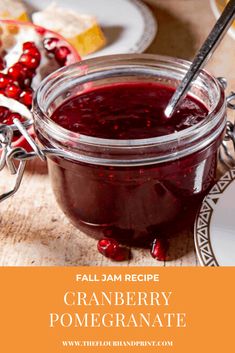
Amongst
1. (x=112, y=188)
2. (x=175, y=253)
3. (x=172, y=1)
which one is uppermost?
(x=112, y=188)

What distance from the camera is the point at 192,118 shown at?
112cm

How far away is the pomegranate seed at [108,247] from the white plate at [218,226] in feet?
0.46

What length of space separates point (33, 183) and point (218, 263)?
452 millimetres

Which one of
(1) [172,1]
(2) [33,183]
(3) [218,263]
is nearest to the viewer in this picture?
(3) [218,263]

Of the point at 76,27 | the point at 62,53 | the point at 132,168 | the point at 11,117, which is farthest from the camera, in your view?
the point at 76,27

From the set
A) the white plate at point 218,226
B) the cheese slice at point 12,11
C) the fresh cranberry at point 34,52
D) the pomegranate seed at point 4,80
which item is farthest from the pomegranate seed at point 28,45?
the white plate at point 218,226

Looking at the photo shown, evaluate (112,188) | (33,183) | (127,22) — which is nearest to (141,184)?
(112,188)

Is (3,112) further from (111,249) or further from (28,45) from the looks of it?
(111,249)

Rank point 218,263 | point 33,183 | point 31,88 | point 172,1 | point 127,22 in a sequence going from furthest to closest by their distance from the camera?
point 172,1, point 127,22, point 31,88, point 33,183, point 218,263

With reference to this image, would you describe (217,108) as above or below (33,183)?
above

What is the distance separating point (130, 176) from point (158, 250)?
168mm

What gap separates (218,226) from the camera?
1.08 metres

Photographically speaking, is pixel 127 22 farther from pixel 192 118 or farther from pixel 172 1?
pixel 192 118

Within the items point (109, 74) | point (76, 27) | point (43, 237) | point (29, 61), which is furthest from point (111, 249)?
point (76, 27)
